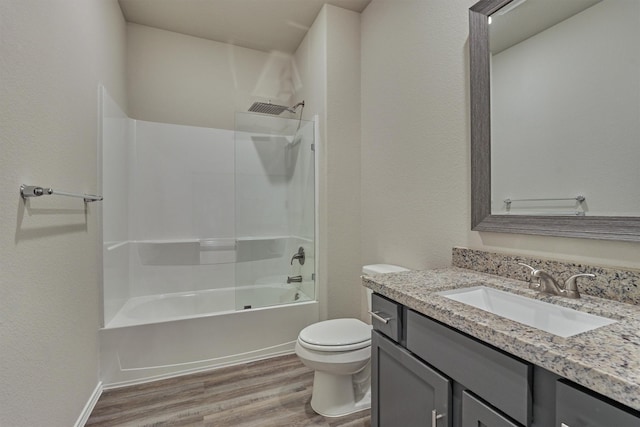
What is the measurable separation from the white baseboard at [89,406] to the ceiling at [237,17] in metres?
2.85

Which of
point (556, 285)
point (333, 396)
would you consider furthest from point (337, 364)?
point (556, 285)

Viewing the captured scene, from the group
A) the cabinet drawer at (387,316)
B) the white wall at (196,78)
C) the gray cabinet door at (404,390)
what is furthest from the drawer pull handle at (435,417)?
the white wall at (196,78)

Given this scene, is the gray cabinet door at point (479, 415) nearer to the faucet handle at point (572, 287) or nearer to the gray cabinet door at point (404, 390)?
the gray cabinet door at point (404, 390)

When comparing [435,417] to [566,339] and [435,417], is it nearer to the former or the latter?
[435,417]

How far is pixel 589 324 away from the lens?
33.1 inches

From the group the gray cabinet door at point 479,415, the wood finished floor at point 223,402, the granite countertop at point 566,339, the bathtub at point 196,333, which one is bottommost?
the wood finished floor at point 223,402

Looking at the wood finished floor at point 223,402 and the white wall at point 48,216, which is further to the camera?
the wood finished floor at point 223,402

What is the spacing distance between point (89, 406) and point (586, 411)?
2260mm

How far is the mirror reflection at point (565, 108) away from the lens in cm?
96

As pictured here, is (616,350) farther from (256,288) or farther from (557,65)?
(256,288)

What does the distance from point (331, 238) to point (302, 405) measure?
3.81 feet

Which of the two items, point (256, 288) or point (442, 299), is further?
point (256, 288)

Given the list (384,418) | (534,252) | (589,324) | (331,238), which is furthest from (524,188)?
(331,238)

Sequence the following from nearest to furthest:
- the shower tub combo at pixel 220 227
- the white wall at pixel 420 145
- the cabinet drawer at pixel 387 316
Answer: the cabinet drawer at pixel 387 316
the white wall at pixel 420 145
the shower tub combo at pixel 220 227
